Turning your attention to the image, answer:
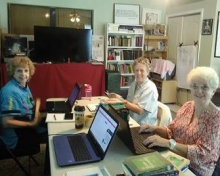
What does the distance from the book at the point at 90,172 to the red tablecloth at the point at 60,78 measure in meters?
2.98

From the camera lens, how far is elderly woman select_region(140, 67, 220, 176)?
57.4 inches

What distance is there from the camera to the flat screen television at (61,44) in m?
4.56

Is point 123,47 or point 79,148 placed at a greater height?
point 123,47

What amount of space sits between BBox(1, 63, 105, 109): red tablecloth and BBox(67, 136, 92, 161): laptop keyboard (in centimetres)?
262

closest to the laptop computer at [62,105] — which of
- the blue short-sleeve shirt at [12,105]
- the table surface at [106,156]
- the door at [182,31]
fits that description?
the blue short-sleeve shirt at [12,105]

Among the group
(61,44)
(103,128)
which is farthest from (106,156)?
(61,44)

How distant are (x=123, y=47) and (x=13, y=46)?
2503 mm

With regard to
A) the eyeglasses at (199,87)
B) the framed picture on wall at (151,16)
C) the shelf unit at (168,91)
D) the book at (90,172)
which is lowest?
the shelf unit at (168,91)

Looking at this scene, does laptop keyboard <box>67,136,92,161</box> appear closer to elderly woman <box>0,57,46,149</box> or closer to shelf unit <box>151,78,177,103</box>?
elderly woman <box>0,57,46,149</box>

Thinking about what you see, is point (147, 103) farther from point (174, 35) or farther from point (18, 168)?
point (174, 35)

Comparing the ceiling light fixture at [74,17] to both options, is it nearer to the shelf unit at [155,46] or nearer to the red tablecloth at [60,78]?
the red tablecloth at [60,78]

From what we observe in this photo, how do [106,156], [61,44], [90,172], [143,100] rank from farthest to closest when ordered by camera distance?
[61,44], [143,100], [106,156], [90,172]

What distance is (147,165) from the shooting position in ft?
3.19

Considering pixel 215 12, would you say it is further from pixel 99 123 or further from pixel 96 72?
pixel 99 123
